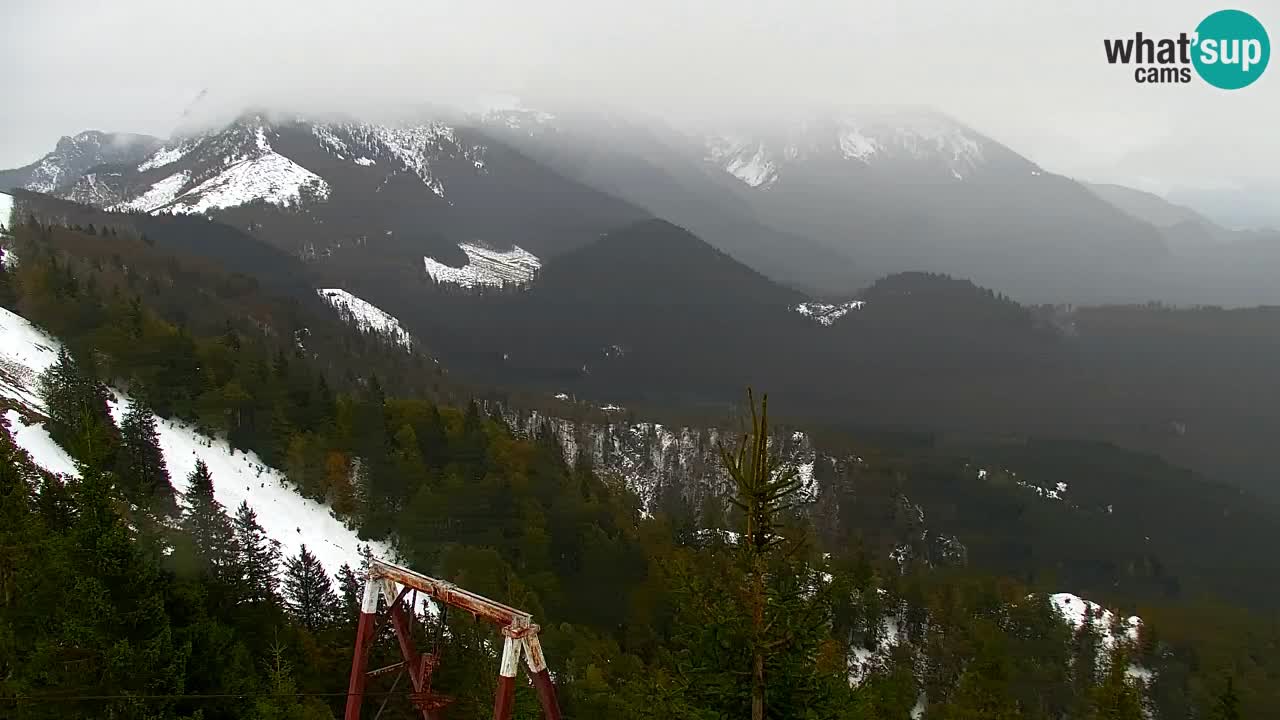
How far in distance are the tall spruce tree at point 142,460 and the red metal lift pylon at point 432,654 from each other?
27028 mm

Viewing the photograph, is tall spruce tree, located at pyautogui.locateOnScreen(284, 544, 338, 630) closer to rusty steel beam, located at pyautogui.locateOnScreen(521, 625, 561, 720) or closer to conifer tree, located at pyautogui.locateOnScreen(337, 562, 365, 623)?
conifer tree, located at pyautogui.locateOnScreen(337, 562, 365, 623)

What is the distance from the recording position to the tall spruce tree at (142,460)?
4434 cm

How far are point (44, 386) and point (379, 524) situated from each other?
28623 mm

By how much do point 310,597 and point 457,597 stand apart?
96.3ft

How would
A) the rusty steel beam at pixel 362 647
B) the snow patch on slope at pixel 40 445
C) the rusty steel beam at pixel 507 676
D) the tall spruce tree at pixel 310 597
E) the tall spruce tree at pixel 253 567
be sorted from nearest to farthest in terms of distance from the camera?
the rusty steel beam at pixel 507 676
the rusty steel beam at pixel 362 647
the tall spruce tree at pixel 253 567
the tall spruce tree at pixel 310 597
the snow patch on slope at pixel 40 445

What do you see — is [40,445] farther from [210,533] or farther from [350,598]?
[350,598]

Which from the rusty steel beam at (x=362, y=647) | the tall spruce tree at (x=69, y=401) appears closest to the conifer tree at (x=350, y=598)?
the rusty steel beam at (x=362, y=647)

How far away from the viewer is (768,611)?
1266 cm

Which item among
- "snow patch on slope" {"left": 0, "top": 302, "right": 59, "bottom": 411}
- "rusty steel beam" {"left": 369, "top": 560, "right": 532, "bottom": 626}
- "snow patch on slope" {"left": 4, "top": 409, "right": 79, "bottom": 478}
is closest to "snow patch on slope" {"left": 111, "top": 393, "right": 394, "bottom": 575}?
"snow patch on slope" {"left": 0, "top": 302, "right": 59, "bottom": 411}

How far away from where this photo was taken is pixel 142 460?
50125mm

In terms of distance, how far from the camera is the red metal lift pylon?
19562 millimetres

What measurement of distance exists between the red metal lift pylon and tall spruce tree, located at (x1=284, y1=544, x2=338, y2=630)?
73.3 ft

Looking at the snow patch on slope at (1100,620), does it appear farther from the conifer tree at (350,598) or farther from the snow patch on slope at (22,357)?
the snow patch on slope at (22,357)

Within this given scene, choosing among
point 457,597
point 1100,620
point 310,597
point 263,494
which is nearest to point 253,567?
point 310,597
